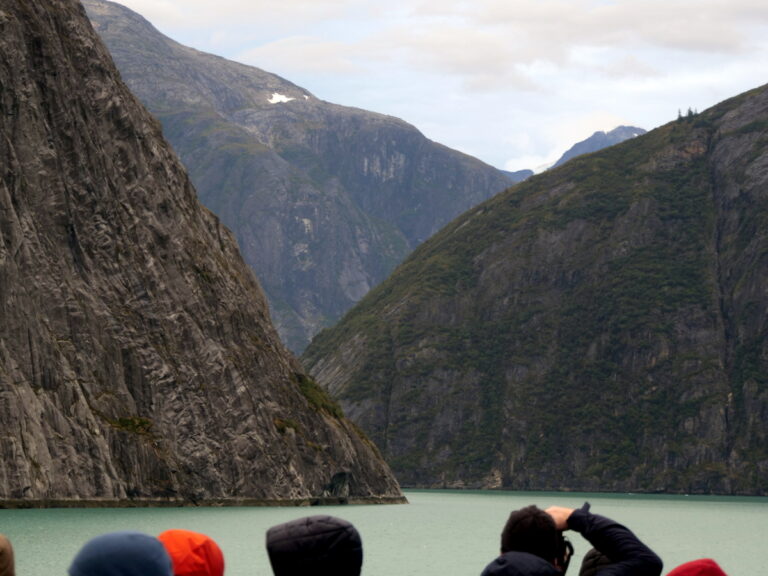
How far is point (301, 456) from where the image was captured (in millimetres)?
133375

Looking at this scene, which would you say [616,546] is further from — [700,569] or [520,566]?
[520,566]

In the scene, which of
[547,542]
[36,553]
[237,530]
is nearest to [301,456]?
[237,530]

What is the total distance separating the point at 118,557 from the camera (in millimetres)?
8453

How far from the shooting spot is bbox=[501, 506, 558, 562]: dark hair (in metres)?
10.6

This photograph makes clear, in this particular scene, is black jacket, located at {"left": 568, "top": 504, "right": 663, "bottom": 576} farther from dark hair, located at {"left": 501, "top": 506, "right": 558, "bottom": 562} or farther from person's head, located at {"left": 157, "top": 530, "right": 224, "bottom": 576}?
person's head, located at {"left": 157, "top": 530, "right": 224, "bottom": 576}

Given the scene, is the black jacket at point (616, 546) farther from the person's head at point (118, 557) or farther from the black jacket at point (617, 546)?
the person's head at point (118, 557)

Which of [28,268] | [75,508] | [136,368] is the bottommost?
[75,508]

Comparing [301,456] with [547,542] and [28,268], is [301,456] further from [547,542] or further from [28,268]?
[547,542]

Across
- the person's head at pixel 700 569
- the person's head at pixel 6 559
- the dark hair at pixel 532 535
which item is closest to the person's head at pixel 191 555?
the person's head at pixel 6 559

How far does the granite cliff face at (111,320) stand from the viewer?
9900 cm

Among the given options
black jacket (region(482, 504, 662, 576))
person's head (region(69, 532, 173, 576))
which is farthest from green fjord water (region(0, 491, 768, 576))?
person's head (region(69, 532, 173, 576))

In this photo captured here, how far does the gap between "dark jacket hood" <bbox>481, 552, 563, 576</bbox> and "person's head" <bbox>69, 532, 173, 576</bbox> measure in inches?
103

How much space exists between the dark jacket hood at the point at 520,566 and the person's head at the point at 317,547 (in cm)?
106

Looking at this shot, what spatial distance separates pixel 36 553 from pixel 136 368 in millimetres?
55620
